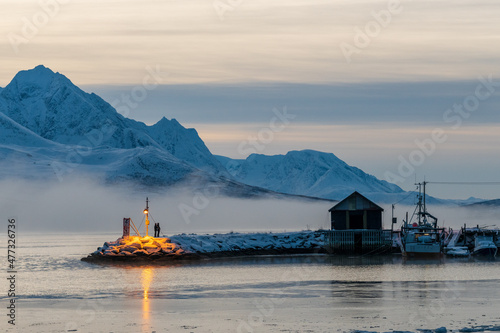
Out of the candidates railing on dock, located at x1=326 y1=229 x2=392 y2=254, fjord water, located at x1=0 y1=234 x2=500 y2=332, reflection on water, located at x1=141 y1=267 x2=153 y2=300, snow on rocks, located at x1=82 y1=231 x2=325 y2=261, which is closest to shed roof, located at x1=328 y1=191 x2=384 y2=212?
railing on dock, located at x1=326 y1=229 x2=392 y2=254

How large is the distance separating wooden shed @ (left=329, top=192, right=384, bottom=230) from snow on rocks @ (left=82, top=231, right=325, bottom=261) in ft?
19.3

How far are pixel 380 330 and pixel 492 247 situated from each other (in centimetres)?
7101

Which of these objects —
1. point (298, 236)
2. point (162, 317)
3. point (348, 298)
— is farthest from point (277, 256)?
point (162, 317)

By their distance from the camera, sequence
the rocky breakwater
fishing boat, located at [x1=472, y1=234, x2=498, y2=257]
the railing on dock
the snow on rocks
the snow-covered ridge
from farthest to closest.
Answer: fishing boat, located at [x1=472, y1=234, x2=498, y2=257], the railing on dock, the snow-covered ridge, the snow on rocks, the rocky breakwater

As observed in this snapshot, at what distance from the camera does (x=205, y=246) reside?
9844 centimetres

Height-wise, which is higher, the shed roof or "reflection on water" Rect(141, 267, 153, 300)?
the shed roof

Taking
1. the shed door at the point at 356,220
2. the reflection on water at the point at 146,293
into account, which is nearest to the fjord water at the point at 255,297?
the reflection on water at the point at 146,293

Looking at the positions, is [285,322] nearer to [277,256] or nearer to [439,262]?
[439,262]

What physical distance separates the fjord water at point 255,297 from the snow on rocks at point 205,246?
265 inches

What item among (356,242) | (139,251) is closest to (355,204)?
(356,242)

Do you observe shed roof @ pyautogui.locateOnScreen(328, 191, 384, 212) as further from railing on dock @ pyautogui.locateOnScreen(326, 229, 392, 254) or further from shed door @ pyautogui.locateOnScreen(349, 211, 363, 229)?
railing on dock @ pyautogui.locateOnScreen(326, 229, 392, 254)

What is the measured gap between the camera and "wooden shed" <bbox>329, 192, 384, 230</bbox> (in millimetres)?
105188

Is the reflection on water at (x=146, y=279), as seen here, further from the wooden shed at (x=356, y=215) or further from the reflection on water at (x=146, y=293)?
the wooden shed at (x=356, y=215)

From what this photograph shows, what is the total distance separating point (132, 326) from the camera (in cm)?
4119
